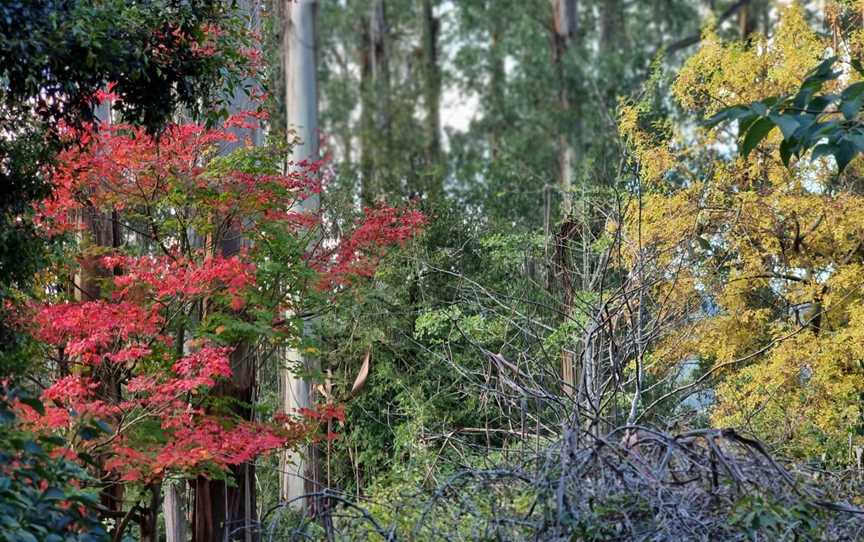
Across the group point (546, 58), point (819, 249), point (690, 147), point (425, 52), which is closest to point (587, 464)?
point (819, 249)

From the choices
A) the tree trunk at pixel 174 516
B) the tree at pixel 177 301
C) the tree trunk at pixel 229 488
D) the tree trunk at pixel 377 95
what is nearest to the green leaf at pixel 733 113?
the tree at pixel 177 301

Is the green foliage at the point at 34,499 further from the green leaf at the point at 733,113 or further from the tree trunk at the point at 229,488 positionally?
the tree trunk at the point at 229,488

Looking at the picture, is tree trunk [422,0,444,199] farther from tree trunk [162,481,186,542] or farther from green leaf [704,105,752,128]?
green leaf [704,105,752,128]

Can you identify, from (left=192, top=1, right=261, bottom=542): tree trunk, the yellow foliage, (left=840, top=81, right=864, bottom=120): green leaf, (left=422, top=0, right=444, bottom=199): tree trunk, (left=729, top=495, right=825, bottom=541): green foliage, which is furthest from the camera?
(left=422, top=0, right=444, bottom=199): tree trunk

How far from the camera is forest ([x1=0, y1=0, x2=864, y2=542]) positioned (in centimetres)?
473

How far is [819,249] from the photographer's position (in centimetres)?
1206

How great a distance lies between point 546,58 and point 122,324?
52.4 feet

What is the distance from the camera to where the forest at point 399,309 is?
473 centimetres

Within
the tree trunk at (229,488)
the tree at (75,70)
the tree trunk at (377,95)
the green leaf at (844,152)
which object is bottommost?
the tree trunk at (229,488)

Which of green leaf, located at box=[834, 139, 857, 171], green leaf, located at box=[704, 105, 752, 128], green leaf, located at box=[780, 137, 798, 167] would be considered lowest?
green leaf, located at box=[834, 139, 857, 171]

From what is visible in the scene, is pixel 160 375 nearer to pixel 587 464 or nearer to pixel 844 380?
pixel 587 464

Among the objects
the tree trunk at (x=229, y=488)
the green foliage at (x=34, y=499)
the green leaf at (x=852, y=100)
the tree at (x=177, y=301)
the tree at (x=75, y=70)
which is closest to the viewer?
the green leaf at (x=852, y=100)

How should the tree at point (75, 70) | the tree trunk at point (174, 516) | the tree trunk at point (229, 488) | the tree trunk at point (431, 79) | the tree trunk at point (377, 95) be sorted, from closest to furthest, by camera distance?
the tree at point (75, 70), the tree trunk at point (229, 488), the tree trunk at point (174, 516), the tree trunk at point (377, 95), the tree trunk at point (431, 79)

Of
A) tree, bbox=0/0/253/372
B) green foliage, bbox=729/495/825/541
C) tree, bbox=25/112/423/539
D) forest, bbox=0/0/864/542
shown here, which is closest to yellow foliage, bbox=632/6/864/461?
forest, bbox=0/0/864/542
